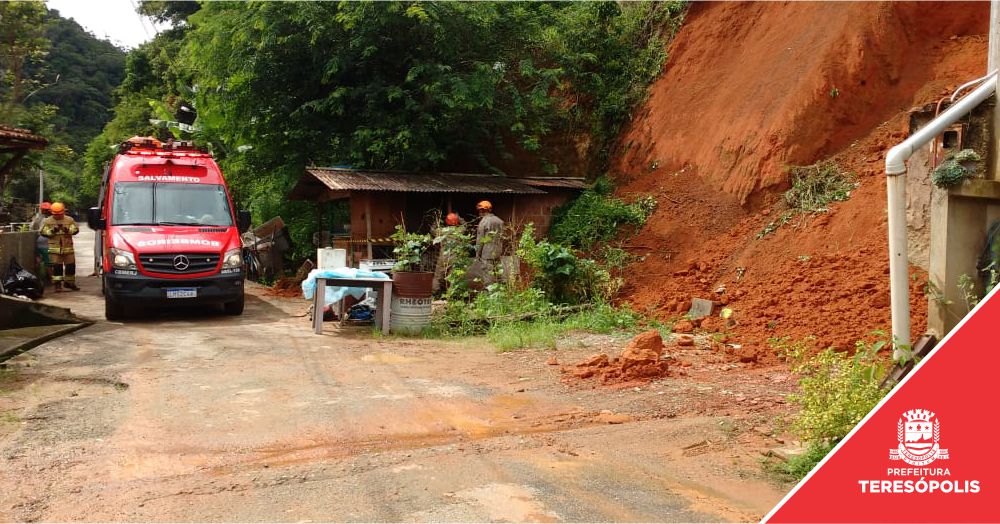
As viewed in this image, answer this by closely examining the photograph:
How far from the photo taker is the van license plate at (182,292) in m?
11.4

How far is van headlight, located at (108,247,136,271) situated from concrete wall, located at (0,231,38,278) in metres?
4.06

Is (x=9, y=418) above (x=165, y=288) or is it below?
below

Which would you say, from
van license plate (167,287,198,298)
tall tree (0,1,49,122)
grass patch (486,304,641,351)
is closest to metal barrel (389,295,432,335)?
grass patch (486,304,641,351)

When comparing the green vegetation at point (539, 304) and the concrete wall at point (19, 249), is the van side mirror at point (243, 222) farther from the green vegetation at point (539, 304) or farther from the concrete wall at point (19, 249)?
the concrete wall at point (19, 249)

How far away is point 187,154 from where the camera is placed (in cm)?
1306

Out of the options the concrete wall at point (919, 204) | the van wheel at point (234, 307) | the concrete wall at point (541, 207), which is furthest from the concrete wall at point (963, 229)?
the concrete wall at point (541, 207)

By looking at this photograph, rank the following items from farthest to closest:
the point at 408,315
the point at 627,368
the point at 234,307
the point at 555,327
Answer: the point at 234,307
the point at 408,315
the point at 555,327
the point at 627,368

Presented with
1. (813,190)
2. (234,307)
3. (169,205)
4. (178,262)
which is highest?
(813,190)

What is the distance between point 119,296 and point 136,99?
27.0 m

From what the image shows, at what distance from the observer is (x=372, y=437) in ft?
18.3

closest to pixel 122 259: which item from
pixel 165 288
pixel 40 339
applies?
pixel 165 288

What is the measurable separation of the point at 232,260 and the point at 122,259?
1.54 metres

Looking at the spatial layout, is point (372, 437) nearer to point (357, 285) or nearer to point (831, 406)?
point (831, 406)

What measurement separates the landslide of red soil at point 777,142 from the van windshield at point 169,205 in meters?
6.95
